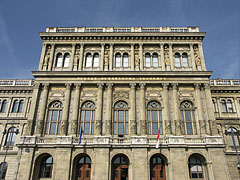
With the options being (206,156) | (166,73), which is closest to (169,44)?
(166,73)

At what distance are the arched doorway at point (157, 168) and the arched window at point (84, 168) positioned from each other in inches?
324

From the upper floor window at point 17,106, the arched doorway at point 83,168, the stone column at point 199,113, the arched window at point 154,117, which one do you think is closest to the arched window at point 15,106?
the upper floor window at point 17,106

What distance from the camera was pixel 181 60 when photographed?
3478cm

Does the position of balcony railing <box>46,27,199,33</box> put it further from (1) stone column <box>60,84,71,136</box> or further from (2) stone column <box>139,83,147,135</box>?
(1) stone column <box>60,84,71,136</box>

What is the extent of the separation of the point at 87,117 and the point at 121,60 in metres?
10.6

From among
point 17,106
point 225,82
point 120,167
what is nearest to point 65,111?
point 120,167

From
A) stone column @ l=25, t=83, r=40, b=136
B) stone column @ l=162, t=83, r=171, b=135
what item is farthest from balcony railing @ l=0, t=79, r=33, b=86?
stone column @ l=162, t=83, r=171, b=135

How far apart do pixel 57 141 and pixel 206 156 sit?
64.4 feet

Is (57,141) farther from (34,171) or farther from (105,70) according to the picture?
(105,70)

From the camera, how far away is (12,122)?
36875 mm

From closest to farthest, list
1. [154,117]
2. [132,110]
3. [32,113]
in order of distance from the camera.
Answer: [32,113] < [132,110] < [154,117]

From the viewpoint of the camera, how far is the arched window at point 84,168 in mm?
28172

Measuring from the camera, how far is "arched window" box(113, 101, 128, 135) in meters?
30.4

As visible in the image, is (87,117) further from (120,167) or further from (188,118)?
(188,118)
